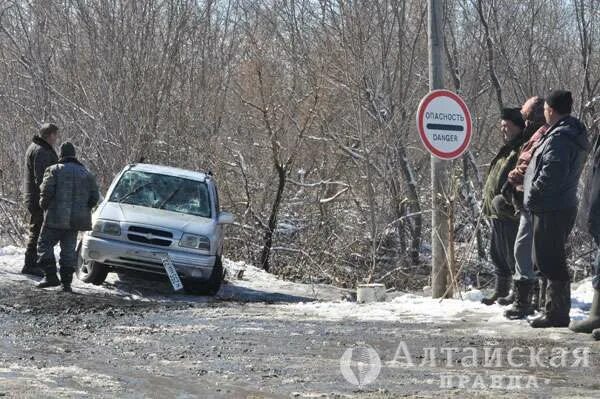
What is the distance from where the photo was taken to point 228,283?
15656 mm

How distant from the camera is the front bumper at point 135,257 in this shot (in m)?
13.3

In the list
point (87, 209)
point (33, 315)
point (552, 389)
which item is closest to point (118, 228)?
point (87, 209)

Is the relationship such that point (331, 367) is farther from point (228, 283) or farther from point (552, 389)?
point (228, 283)

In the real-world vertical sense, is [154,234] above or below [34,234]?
above

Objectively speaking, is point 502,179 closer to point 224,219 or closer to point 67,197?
point 224,219

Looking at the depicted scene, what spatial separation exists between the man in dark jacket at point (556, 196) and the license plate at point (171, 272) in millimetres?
5296

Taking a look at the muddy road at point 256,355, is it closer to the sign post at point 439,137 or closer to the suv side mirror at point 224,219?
the sign post at point 439,137

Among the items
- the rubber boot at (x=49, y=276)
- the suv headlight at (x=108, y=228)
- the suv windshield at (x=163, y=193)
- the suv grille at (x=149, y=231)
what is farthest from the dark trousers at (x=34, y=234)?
the suv grille at (x=149, y=231)

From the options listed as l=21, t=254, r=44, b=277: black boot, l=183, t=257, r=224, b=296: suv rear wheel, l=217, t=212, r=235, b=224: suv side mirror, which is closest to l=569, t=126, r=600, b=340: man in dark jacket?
l=183, t=257, r=224, b=296: suv rear wheel

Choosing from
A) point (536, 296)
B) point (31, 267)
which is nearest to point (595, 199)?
point (536, 296)

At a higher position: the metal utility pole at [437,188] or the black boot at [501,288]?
the metal utility pole at [437,188]

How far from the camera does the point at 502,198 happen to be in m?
10.3

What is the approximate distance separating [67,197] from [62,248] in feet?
2.10

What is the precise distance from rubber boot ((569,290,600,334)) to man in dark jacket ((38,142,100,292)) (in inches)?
250
